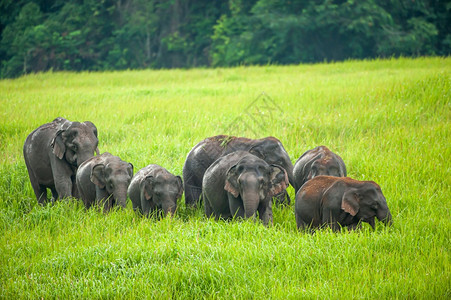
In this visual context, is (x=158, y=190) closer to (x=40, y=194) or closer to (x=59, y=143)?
(x=59, y=143)

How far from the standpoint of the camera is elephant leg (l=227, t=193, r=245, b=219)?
7.09m

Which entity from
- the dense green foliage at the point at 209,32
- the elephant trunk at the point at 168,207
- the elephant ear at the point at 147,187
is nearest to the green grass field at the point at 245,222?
the elephant trunk at the point at 168,207

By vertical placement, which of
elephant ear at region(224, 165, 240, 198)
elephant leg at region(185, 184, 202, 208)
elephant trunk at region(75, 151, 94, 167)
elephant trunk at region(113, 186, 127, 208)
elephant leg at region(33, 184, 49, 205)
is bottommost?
elephant leg at region(33, 184, 49, 205)

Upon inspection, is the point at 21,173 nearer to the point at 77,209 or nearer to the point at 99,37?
the point at 77,209

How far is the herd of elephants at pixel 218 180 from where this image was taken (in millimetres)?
6469

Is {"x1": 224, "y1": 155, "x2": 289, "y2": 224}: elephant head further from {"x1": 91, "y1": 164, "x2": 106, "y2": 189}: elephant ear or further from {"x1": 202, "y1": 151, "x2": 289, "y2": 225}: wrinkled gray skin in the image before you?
{"x1": 91, "y1": 164, "x2": 106, "y2": 189}: elephant ear

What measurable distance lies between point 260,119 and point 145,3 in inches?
970

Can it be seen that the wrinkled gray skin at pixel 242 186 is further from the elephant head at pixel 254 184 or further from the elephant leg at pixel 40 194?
the elephant leg at pixel 40 194

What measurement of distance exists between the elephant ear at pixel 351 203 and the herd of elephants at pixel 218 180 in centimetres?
1

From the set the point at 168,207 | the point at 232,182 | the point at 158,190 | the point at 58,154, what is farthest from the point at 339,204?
the point at 58,154

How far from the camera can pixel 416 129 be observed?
11023mm

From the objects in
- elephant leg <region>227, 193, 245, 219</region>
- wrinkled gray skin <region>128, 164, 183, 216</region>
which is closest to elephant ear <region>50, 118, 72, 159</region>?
wrinkled gray skin <region>128, 164, 183, 216</region>

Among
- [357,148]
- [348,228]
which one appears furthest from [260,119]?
[348,228]

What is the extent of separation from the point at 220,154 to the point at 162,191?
127 centimetres
